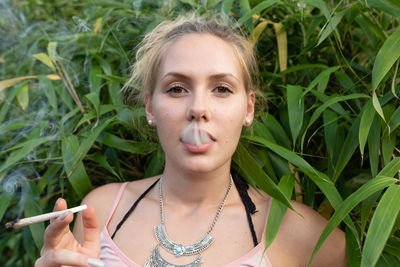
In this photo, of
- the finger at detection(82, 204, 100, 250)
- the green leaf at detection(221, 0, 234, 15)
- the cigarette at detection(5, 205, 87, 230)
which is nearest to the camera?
the cigarette at detection(5, 205, 87, 230)

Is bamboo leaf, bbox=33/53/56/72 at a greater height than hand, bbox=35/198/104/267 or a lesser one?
greater

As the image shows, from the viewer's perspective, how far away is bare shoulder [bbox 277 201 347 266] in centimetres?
130

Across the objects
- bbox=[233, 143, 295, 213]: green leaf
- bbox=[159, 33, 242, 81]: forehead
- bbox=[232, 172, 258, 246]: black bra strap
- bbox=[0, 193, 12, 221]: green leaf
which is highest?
bbox=[159, 33, 242, 81]: forehead

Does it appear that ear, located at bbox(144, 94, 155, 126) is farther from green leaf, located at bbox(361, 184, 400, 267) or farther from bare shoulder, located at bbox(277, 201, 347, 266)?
green leaf, located at bbox(361, 184, 400, 267)

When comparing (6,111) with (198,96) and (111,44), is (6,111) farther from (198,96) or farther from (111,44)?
(198,96)

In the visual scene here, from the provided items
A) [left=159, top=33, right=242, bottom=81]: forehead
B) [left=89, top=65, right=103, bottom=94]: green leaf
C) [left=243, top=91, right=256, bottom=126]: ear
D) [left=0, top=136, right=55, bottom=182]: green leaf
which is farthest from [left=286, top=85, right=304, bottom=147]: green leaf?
[left=0, top=136, right=55, bottom=182]: green leaf

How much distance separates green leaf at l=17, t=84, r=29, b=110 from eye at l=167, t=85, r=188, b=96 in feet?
2.47

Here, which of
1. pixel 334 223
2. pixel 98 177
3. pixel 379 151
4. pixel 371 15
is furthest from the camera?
pixel 98 177

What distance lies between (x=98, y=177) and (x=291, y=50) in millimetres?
938

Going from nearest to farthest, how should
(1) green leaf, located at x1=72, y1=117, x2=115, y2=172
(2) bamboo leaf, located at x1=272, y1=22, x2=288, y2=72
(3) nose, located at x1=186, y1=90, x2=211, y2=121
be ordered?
(3) nose, located at x1=186, y1=90, x2=211, y2=121, (1) green leaf, located at x1=72, y1=117, x2=115, y2=172, (2) bamboo leaf, located at x1=272, y1=22, x2=288, y2=72

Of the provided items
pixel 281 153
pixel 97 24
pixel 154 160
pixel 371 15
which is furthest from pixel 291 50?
pixel 97 24

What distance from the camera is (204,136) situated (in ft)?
4.00

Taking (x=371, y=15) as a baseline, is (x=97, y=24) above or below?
below

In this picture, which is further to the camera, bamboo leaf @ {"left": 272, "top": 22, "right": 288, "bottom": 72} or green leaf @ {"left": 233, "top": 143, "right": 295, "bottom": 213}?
bamboo leaf @ {"left": 272, "top": 22, "right": 288, "bottom": 72}
